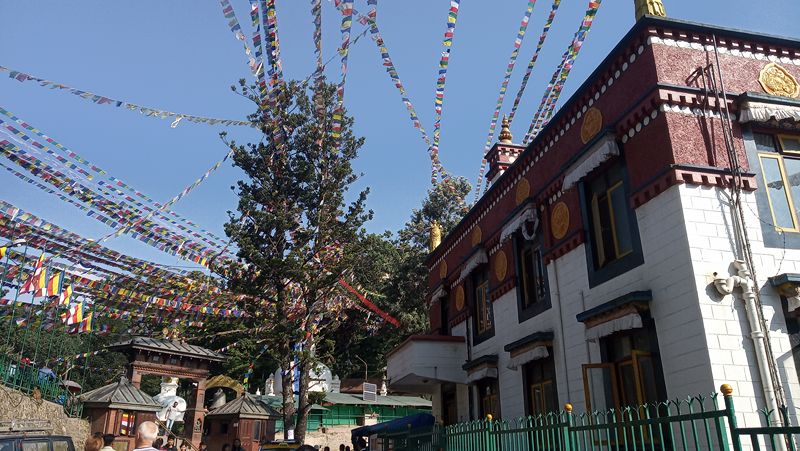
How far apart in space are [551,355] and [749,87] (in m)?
6.74

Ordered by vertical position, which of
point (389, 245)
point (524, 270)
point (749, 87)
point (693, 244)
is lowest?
point (693, 244)

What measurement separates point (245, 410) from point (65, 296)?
36.1 feet

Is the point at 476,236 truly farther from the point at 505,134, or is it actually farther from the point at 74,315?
the point at 74,315

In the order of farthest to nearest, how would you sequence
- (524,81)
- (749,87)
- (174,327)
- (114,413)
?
(174,327)
(114,413)
(524,81)
(749,87)

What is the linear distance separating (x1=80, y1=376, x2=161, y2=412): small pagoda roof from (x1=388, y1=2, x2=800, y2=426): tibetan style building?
1371cm

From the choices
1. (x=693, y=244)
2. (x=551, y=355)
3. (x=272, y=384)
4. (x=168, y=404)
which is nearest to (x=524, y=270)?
(x=551, y=355)

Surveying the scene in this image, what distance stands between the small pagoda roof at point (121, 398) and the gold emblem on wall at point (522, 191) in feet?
49.6

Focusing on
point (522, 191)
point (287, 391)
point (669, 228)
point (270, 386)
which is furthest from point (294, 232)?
point (270, 386)

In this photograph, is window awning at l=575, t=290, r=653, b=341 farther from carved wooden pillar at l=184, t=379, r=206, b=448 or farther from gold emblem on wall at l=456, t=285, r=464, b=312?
carved wooden pillar at l=184, t=379, r=206, b=448

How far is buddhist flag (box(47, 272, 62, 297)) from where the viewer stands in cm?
1634

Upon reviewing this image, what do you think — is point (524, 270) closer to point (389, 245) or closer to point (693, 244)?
point (693, 244)

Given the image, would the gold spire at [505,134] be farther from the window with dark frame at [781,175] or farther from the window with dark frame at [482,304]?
the window with dark frame at [781,175]

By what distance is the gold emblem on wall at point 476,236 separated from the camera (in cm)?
1791

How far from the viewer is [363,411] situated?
135 feet
